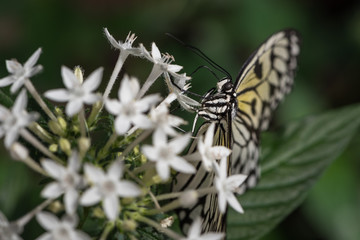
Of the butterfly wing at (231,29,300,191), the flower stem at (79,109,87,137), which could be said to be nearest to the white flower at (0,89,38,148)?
the flower stem at (79,109,87,137)

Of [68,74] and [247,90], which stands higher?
[68,74]

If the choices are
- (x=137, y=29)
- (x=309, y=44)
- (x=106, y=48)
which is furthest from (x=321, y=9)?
(x=106, y=48)

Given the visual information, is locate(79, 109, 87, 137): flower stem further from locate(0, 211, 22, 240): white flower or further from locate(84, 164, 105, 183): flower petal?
locate(0, 211, 22, 240): white flower

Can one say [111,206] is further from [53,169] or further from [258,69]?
[258,69]

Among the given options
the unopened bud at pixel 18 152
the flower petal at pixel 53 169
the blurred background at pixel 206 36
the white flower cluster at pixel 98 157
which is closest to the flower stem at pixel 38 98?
the white flower cluster at pixel 98 157

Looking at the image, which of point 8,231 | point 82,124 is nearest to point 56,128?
point 82,124

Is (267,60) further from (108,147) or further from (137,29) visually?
(137,29)

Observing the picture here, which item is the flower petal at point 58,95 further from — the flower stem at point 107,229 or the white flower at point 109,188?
the flower stem at point 107,229
